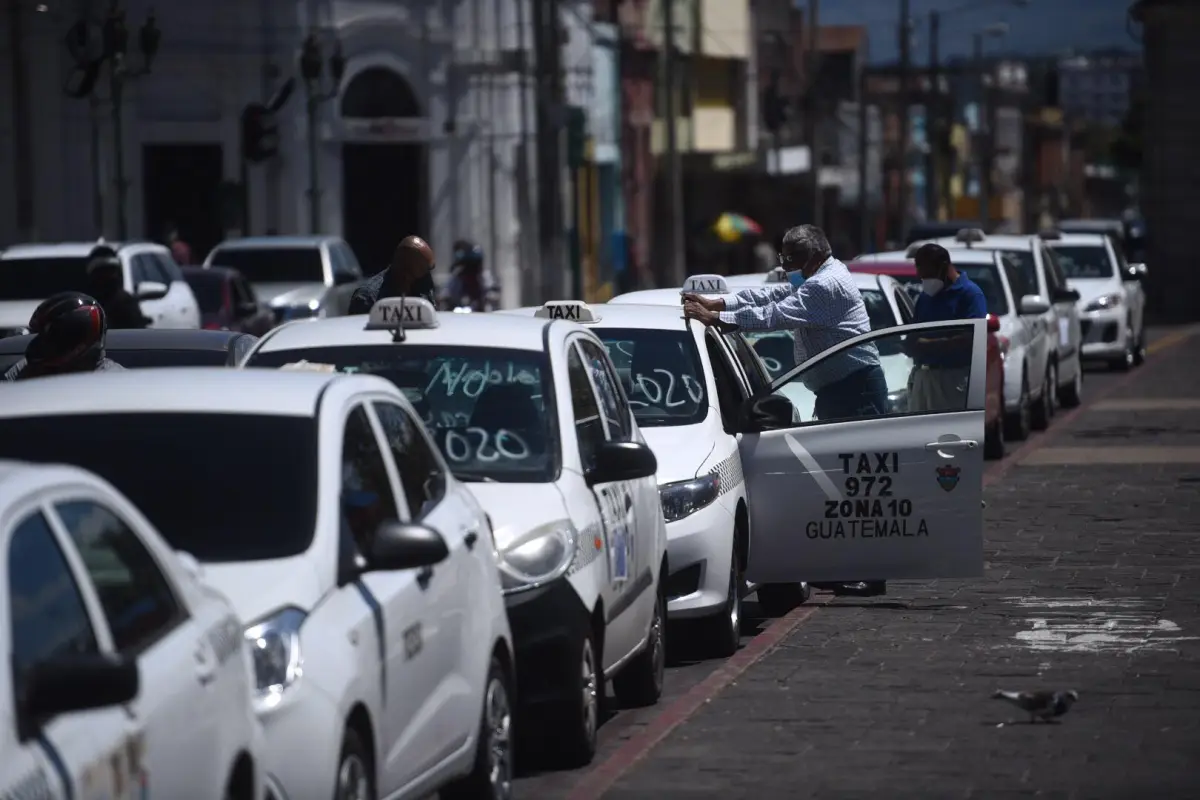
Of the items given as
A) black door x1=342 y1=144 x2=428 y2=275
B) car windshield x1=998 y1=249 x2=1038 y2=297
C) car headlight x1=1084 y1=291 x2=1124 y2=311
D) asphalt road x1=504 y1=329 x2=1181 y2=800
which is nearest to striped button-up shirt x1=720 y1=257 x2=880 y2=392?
asphalt road x1=504 y1=329 x2=1181 y2=800

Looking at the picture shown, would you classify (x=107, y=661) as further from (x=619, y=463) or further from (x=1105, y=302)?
(x=1105, y=302)

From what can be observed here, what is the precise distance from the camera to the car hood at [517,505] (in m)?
8.52

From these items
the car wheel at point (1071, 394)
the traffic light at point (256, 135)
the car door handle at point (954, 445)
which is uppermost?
the traffic light at point (256, 135)

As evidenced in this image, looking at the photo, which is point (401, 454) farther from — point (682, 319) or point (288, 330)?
point (682, 319)

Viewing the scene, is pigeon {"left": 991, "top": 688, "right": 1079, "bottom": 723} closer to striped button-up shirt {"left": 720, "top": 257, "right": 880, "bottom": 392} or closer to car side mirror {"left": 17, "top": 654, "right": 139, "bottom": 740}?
striped button-up shirt {"left": 720, "top": 257, "right": 880, "bottom": 392}

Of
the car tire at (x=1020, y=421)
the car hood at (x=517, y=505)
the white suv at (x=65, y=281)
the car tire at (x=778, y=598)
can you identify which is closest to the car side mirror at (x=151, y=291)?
the white suv at (x=65, y=281)

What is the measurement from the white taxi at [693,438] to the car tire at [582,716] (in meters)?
2.01

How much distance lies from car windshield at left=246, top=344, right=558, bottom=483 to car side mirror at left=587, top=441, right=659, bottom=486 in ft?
0.53

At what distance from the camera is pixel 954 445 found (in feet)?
38.4

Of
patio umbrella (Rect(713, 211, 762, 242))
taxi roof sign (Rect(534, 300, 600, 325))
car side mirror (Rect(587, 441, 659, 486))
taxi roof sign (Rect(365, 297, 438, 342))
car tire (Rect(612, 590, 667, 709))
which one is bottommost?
patio umbrella (Rect(713, 211, 762, 242))

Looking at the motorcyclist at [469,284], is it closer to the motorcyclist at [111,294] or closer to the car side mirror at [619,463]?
the motorcyclist at [111,294]

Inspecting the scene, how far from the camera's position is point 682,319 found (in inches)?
482

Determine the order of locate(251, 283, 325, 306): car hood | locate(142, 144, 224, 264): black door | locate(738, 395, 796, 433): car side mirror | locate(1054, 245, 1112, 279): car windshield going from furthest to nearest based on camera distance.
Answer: locate(142, 144, 224, 264): black door
locate(1054, 245, 1112, 279): car windshield
locate(251, 283, 325, 306): car hood
locate(738, 395, 796, 433): car side mirror

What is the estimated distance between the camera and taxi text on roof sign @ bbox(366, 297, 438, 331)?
30.9 ft
